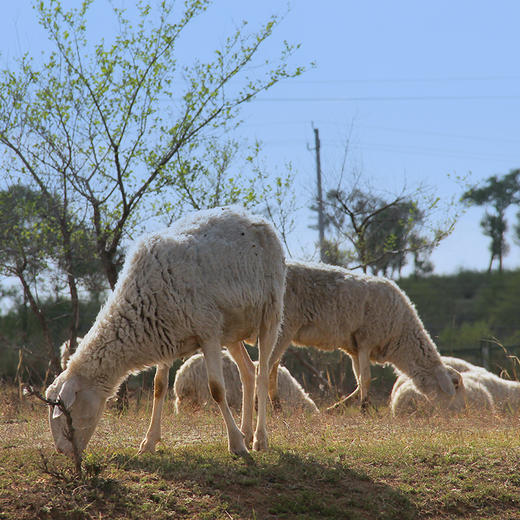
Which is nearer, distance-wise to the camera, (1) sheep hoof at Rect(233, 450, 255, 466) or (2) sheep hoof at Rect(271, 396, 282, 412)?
(1) sheep hoof at Rect(233, 450, 255, 466)

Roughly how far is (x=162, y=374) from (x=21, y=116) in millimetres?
6266

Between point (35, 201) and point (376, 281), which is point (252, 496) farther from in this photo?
point (35, 201)

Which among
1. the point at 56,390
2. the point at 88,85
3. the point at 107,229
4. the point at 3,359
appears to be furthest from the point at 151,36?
the point at 3,359

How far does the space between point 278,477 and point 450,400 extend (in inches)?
194

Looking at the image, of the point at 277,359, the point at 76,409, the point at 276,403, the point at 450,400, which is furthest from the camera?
the point at 450,400

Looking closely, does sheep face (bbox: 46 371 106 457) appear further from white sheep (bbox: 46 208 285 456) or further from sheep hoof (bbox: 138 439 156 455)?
sheep hoof (bbox: 138 439 156 455)

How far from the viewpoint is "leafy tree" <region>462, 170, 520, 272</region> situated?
38.3 metres

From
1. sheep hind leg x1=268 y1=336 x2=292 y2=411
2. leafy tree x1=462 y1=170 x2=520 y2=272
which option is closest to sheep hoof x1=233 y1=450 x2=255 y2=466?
sheep hind leg x1=268 y1=336 x2=292 y2=411

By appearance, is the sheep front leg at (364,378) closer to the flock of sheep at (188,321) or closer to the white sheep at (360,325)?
the white sheep at (360,325)

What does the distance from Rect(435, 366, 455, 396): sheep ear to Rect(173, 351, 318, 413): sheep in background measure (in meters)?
1.76

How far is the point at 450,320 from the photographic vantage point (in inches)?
1176

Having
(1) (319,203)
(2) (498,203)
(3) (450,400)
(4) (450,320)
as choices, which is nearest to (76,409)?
(3) (450,400)

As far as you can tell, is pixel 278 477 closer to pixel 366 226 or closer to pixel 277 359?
pixel 277 359

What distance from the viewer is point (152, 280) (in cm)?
584
